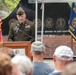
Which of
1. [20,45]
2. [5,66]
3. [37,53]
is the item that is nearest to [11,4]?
[20,45]

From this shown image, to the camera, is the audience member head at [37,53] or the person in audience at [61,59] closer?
the person in audience at [61,59]

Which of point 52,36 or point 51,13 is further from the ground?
point 51,13

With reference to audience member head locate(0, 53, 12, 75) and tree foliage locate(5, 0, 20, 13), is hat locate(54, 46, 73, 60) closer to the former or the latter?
audience member head locate(0, 53, 12, 75)

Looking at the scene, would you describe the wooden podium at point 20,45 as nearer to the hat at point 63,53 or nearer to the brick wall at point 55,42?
the hat at point 63,53

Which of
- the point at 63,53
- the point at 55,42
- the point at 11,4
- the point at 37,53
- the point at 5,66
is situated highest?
the point at 11,4

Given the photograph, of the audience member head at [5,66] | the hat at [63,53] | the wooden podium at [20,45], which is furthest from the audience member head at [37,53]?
the audience member head at [5,66]

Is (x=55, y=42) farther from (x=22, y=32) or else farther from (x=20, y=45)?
(x=20, y=45)

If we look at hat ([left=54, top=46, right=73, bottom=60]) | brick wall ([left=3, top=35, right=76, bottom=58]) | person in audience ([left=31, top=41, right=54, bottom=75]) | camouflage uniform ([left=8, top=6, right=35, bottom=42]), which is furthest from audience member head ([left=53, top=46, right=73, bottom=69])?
brick wall ([left=3, top=35, right=76, bottom=58])

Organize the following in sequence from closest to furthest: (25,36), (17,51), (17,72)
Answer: (17,72)
(17,51)
(25,36)

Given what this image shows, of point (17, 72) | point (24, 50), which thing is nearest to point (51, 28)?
point (24, 50)

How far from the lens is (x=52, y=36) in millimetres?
11375

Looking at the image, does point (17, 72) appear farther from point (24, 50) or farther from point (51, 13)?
point (51, 13)

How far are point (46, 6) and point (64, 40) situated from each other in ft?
4.32

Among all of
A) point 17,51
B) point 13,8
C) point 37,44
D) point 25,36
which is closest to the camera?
point 37,44
